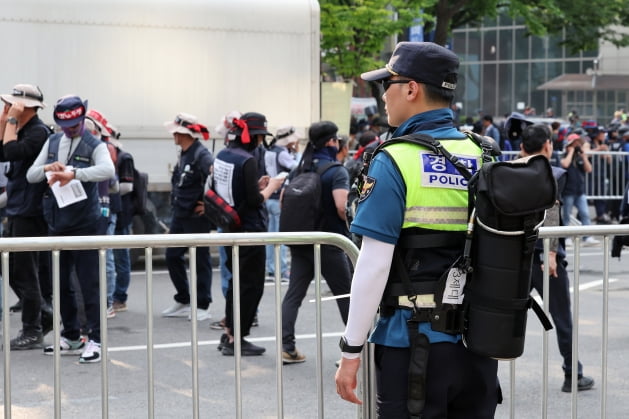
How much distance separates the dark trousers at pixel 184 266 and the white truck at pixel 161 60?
120 inches

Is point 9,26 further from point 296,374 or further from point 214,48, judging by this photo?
point 296,374

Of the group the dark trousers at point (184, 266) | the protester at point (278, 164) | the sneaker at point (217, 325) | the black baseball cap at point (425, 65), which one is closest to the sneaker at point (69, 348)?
the sneaker at point (217, 325)

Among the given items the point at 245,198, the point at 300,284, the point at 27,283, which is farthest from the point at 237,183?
the point at 27,283

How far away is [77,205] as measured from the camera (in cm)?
816

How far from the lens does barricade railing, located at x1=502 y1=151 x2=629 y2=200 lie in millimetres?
18703

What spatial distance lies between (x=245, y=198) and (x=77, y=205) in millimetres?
1291

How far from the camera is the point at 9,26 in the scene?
1248 centimetres

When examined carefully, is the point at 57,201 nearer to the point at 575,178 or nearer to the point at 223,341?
the point at 223,341

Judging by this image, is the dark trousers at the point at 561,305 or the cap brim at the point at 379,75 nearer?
the cap brim at the point at 379,75

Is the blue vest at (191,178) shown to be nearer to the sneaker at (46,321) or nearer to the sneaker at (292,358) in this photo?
the sneaker at (46,321)

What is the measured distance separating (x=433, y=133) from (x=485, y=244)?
455 millimetres

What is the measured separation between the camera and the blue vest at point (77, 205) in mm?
8133

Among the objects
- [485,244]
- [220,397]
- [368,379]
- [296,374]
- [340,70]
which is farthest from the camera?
[340,70]

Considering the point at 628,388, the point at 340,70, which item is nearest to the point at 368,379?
the point at 628,388
